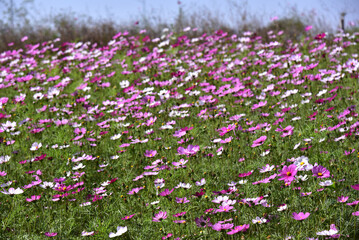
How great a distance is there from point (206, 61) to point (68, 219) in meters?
4.30

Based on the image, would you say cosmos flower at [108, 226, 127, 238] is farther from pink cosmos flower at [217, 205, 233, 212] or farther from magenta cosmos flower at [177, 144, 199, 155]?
magenta cosmos flower at [177, 144, 199, 155]

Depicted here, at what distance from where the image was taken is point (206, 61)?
6.25 metres

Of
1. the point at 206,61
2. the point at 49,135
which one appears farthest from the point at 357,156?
the point at 206,61

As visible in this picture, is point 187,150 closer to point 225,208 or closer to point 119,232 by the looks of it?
point 225,208

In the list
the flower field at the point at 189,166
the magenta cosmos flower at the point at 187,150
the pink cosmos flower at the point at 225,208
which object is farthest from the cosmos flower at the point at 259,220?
the magenta cosmos flower at the point at 187,150

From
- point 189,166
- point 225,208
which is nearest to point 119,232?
point 225,208

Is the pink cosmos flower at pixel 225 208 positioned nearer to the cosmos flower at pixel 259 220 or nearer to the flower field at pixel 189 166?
the flower field at pixel 189 166

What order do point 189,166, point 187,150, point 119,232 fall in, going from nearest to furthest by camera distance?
point 119,232 < point 187,150 < point 189,166

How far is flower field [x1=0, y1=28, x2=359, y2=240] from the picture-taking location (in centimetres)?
222

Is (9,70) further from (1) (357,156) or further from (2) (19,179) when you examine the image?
(1) (357,156)

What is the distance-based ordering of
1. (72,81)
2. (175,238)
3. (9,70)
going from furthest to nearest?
(9,70), (72,81), (175,238)

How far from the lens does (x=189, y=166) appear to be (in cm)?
280

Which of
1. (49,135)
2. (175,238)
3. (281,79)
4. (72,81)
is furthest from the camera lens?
(72,81)

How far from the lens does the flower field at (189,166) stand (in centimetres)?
222
